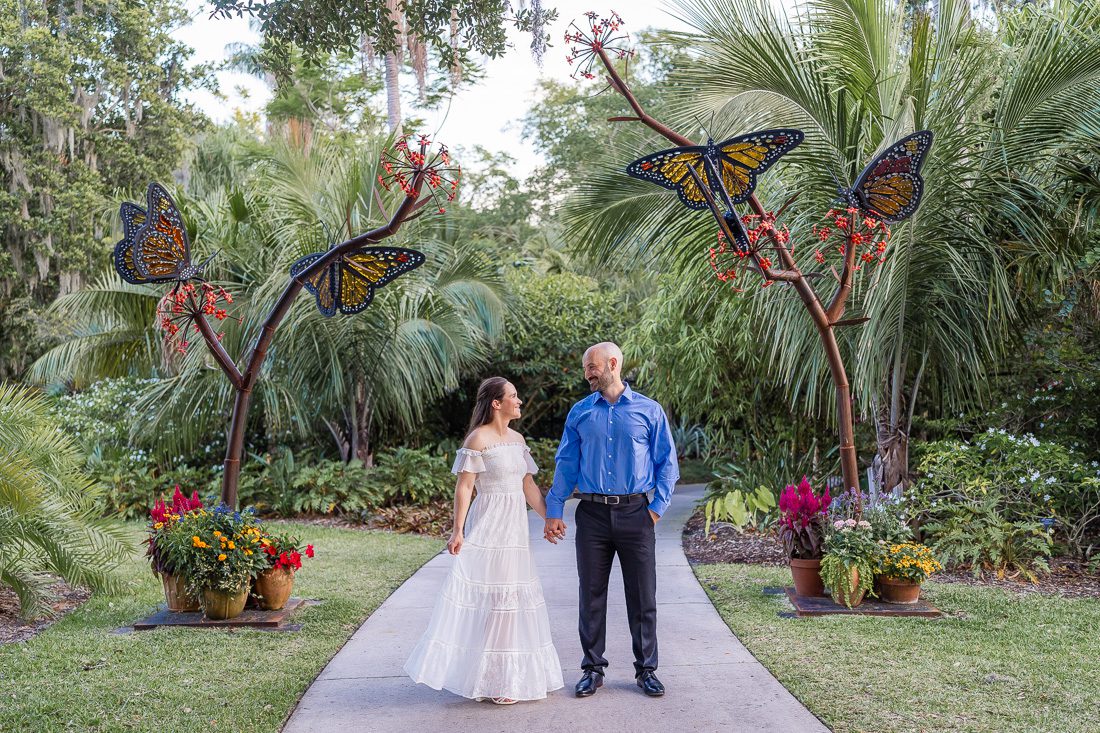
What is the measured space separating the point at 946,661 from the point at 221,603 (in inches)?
177

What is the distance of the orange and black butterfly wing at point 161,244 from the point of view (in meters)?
6.22

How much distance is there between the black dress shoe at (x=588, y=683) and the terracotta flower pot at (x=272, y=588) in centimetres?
270

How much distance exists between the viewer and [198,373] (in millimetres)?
12273

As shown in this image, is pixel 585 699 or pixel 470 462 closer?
pixel 585 699

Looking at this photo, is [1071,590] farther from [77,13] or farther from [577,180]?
[77,13]

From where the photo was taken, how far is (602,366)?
484 cm

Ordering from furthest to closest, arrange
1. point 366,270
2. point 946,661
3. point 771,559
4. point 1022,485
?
1. point 771,559
2. point 1022,485
3. point 366,270
4. point 946,661

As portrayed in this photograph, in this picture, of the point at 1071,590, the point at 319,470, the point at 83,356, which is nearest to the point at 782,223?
the point at 1071,590

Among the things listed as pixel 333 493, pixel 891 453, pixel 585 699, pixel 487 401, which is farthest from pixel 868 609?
pixel 333 493

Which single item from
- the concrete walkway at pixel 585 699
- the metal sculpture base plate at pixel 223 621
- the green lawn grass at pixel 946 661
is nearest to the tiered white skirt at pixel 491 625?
the concrete walkway at pixel 585 699

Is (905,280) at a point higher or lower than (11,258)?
lower

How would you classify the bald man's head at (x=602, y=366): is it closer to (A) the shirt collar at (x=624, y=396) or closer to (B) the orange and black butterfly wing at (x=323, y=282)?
(A) the shirt collar at (x=624, y=396)

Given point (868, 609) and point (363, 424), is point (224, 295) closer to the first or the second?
point (868, 609)

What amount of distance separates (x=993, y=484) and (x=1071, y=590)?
3.43ft
